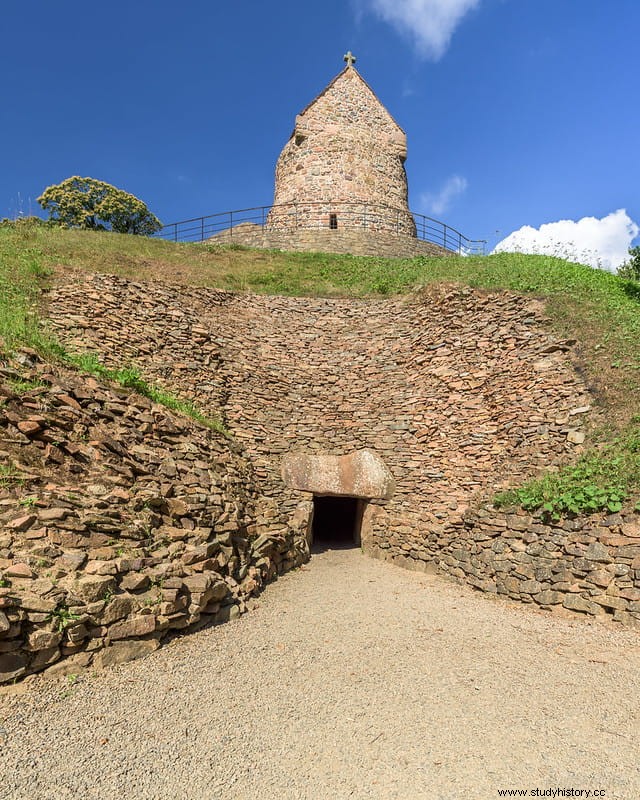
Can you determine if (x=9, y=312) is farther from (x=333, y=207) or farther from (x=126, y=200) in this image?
(x=126, y=200)

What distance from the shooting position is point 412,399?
11844 millimetres

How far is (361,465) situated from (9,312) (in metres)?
Answer: 9.10

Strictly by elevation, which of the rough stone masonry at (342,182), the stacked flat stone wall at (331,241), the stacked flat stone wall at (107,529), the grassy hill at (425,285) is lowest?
the stacked flat stone wall at (107,529)

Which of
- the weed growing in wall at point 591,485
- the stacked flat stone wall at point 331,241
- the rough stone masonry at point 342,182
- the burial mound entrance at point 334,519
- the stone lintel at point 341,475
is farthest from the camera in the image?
the rough stone masonry at point 342,182

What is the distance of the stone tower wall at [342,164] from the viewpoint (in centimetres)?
2258

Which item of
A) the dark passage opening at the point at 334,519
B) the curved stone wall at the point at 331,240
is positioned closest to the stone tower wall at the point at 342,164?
the curved stone wall at the point at 331,240

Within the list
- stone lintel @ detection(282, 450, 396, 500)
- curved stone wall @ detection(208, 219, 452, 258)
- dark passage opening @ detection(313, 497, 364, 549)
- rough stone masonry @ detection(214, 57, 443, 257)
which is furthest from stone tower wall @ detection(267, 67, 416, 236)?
stone lintel @ detection(282, 450, 396, 500)

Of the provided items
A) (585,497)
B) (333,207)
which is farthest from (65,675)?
(333,207)

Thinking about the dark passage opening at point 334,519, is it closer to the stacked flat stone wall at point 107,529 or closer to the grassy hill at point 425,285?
the stacked flat stone wall at point 107,529

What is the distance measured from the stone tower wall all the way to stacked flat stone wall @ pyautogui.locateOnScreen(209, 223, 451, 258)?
50.0 inches

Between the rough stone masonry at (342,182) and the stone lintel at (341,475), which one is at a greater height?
the rough stone masonry at (342,182)

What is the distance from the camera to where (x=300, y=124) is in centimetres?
2342

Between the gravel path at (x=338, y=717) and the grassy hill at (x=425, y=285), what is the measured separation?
2.82 meters

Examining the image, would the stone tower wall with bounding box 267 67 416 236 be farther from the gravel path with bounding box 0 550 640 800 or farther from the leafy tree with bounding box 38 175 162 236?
the gravel path with bounding box 0 550 640 800
